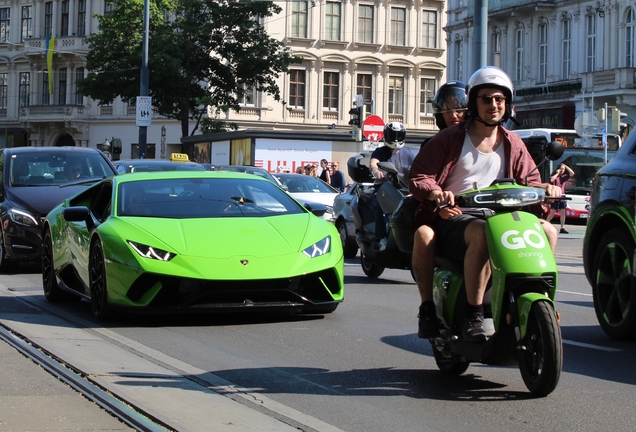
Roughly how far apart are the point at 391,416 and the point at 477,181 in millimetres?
1412

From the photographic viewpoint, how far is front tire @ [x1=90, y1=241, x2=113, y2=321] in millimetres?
9633

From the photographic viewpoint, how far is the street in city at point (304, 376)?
5.76 meters

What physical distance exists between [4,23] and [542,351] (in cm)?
8196

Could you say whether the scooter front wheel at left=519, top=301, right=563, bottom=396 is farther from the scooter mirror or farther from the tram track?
the tram track

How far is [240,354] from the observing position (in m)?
7.99

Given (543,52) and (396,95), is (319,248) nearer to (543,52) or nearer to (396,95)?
(543,52)

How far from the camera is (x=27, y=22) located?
81750 millimetres

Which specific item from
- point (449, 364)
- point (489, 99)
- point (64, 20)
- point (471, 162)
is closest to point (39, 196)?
point (449, 364)

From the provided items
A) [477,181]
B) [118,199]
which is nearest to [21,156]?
[118,199]

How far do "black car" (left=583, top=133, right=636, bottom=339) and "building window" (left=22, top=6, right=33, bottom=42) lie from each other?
76273 mm

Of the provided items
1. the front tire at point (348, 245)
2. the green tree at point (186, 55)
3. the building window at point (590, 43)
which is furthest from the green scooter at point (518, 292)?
the building window at point (590, 43)

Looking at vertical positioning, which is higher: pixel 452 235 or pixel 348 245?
pixel 452 235

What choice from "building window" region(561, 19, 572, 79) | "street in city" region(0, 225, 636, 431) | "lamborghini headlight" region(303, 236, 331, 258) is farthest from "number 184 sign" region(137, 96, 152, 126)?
"lamborghini headlight" region(303, 236, 331, 258)

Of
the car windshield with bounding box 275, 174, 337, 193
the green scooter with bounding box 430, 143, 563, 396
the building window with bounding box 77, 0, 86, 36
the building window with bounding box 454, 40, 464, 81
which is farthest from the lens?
the building window with bounding box 77, 0, 86, 36
